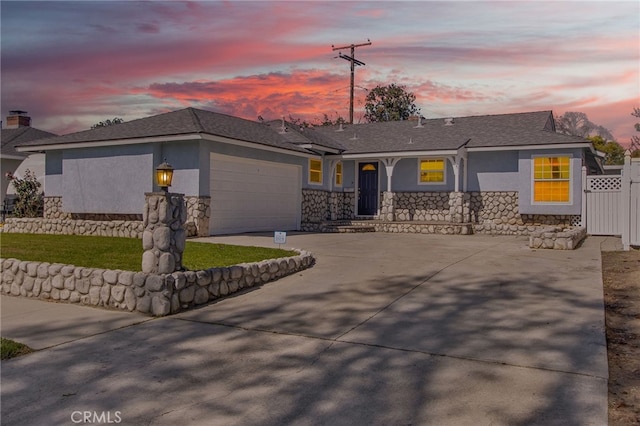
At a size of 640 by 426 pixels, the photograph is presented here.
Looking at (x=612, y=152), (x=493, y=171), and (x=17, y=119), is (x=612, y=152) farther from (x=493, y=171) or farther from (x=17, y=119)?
(x=17, y=119)

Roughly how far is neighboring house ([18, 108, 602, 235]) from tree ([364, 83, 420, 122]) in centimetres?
2291

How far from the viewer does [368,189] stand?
23.4 metres

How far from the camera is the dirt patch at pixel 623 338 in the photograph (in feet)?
13.1

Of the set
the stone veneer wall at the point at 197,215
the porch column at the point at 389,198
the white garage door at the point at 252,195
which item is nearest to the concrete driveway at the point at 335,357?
the stone veneer wall at the point at 197,215

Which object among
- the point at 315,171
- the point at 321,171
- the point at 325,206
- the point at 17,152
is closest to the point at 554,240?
the point at 325,206

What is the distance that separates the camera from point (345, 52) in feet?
124

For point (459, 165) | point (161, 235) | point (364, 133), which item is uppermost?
point (364, 133)

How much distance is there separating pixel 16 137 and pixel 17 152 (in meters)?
3.06

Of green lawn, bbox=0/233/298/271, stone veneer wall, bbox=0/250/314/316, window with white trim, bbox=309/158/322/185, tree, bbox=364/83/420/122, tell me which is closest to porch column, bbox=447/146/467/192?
window with white trim, bbox=309/158/322/185

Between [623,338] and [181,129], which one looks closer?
[623,338]

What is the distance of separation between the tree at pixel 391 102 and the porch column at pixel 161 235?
136 ft

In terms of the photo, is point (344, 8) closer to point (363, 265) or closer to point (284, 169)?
point (363, 265)

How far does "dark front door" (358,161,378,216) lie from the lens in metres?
23.1

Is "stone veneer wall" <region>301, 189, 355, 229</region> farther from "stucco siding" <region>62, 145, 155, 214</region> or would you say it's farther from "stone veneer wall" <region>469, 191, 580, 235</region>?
"stucco siding" <region>62, 145, 155, 214</region>
